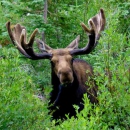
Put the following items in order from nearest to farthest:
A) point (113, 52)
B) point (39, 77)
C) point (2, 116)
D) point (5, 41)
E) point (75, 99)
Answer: point (2, 116), point (113, 52), point (75, 99), point (39, 77), point (5, 41)

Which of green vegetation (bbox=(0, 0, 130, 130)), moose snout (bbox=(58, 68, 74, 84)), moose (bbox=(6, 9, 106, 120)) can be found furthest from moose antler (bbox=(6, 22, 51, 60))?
green vegetation (bbox=(0, 0, 130, 130))

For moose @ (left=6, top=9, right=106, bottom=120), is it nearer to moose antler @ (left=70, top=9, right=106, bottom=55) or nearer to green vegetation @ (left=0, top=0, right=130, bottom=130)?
moose antler @ (left=70, top=9, right=106, bottom=55)

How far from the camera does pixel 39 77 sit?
1052 cm

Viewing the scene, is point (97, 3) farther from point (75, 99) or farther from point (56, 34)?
point (75, 99)

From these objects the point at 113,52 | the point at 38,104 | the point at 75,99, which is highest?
the point at 113,52

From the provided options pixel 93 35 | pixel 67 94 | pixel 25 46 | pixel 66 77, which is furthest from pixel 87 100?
pixel 25 46

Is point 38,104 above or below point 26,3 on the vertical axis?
below

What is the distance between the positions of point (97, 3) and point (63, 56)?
294 cm

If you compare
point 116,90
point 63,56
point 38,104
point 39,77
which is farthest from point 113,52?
point 39,77

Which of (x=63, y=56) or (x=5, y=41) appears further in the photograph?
(x=5, y=41)

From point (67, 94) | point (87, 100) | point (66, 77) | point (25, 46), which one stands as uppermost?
point (87, 100)

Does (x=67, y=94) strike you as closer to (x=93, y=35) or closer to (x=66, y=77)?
(x=66, y=77)

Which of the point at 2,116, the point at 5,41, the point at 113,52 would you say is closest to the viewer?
the point at 2,116

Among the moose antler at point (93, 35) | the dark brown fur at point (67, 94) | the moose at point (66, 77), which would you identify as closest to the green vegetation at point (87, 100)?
the moose at point (66, 77)
